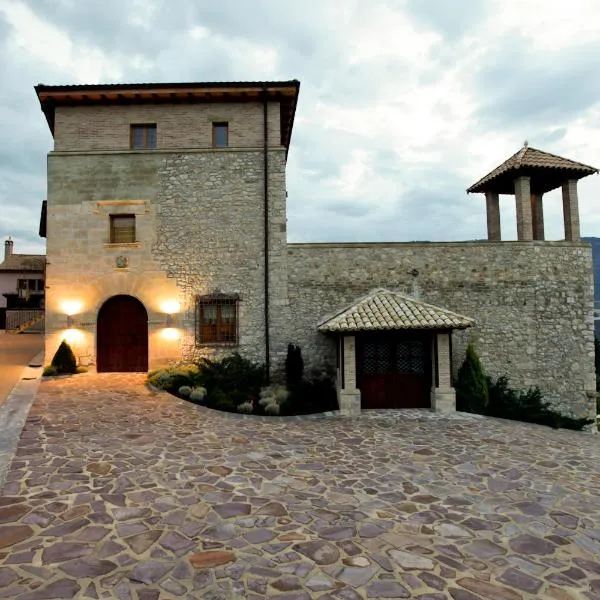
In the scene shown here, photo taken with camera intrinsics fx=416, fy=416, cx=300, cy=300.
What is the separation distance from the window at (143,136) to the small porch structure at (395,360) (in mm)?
8873

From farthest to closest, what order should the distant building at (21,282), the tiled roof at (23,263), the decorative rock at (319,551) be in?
the tiled roof at (23,263) → the distant building at (21,282) → the decorative rock at (319,551)

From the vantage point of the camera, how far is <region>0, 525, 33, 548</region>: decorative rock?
14.8 ft

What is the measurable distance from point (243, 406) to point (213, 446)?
3.00 meters

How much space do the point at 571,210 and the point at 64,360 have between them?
17926 mm

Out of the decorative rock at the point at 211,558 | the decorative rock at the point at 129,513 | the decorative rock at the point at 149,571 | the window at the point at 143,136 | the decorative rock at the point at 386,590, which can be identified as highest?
the window at the point at 143,136

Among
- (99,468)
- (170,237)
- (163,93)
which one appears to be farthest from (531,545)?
(163,93)

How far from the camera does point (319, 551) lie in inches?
179

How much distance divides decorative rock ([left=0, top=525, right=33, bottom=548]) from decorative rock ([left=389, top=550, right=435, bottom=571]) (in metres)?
4.07

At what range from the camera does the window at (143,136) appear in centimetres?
1436

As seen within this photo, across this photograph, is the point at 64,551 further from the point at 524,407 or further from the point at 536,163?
the point at 536,163

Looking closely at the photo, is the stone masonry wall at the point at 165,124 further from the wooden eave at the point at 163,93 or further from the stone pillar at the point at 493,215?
the stone pillar at the point at 493,215

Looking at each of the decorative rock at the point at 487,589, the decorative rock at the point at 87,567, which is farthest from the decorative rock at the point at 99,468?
the decorative rock at the point at 487,589

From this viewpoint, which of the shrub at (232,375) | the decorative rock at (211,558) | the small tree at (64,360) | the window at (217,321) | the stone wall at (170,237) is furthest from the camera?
the window at (217,321)

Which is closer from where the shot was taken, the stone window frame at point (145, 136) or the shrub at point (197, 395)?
the shrub at point (197, 395)
